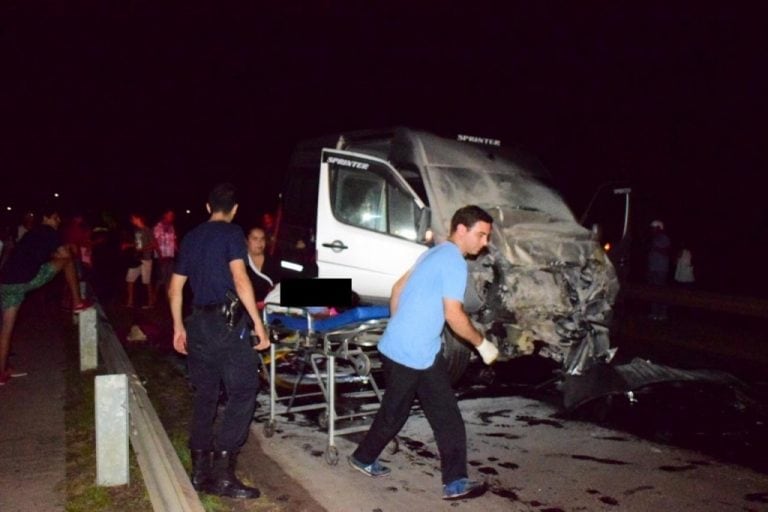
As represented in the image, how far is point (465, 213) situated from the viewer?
4.43 metres

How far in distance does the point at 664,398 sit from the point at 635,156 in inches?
676

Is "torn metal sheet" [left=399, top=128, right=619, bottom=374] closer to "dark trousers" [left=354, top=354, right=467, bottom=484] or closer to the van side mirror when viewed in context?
the van side mirror

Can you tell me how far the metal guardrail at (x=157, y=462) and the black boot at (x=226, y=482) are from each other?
0.40 m

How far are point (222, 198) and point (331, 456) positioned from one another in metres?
1.98

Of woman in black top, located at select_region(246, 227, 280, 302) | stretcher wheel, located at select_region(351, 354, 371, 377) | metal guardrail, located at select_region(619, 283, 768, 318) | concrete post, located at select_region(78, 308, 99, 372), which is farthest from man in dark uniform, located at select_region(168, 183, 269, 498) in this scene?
metal guardrail, located at select_region(619, 283, 768, 318)

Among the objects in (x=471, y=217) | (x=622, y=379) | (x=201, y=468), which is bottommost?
(x=201, y=468)

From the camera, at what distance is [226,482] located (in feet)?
14.8

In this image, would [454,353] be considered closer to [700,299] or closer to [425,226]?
[425,226]

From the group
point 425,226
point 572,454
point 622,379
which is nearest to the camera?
point 572,454

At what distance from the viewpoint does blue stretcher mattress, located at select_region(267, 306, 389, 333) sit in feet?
17.3

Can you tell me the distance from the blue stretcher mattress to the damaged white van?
117cm

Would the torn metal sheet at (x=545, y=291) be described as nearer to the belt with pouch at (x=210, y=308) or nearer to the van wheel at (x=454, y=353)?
the van wheel at (x=454, y=353)

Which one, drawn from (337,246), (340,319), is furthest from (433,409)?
(337,246)

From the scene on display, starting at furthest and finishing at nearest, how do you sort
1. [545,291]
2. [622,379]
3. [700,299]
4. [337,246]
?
[700,299] < [337,246] < [622,379] < [545,291]
